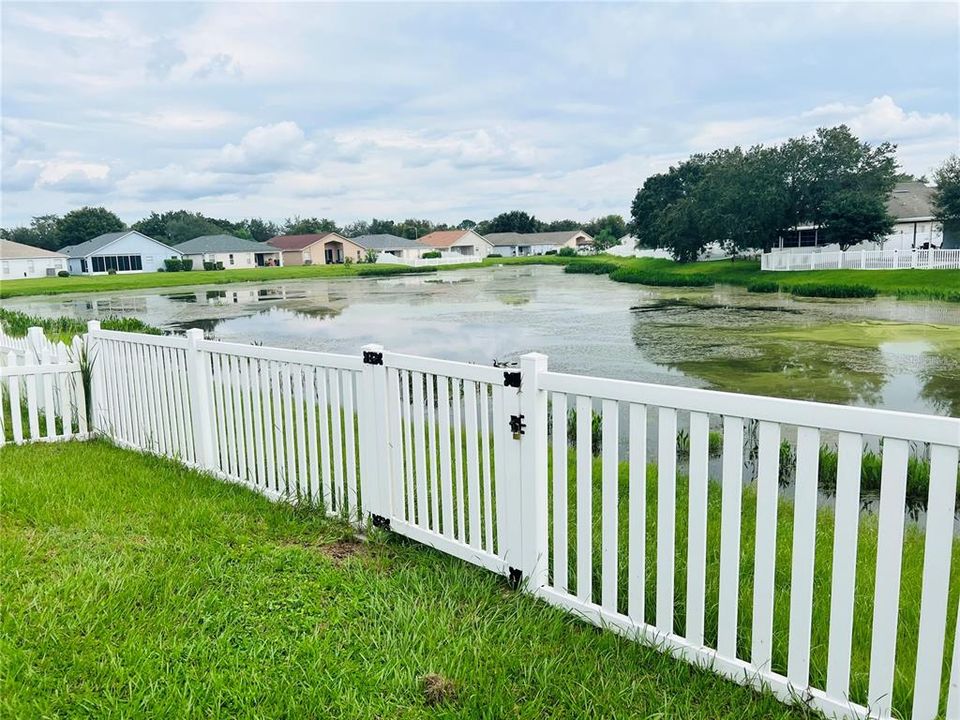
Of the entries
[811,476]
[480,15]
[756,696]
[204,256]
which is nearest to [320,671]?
[756,696]

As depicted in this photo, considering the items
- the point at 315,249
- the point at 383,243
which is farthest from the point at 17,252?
the point at 383,243

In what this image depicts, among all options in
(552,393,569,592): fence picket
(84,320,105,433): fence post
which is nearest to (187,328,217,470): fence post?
(84,320,105,433): fence post

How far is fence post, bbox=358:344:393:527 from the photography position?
3.98 m

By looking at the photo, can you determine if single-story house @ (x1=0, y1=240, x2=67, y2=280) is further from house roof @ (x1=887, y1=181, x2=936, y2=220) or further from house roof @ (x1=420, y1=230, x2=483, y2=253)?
house roof @ (x1=887, y1=181, x2=936, y2=220)

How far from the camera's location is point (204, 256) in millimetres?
70688

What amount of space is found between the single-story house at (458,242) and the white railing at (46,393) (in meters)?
86.9

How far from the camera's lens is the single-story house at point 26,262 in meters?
61.8

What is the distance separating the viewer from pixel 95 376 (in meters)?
6.48

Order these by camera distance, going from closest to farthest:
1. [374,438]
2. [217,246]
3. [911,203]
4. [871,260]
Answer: [374,438]
[871,260]
[911,203]
[217,246]

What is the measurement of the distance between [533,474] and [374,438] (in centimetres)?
116

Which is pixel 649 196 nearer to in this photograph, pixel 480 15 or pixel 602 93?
pixel 602 93

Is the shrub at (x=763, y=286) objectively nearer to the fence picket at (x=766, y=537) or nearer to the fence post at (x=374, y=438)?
the fence post at (x=374, y=438)

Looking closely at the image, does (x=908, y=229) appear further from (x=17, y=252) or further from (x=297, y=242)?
(x=17, y=252)

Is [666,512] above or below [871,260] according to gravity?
below
